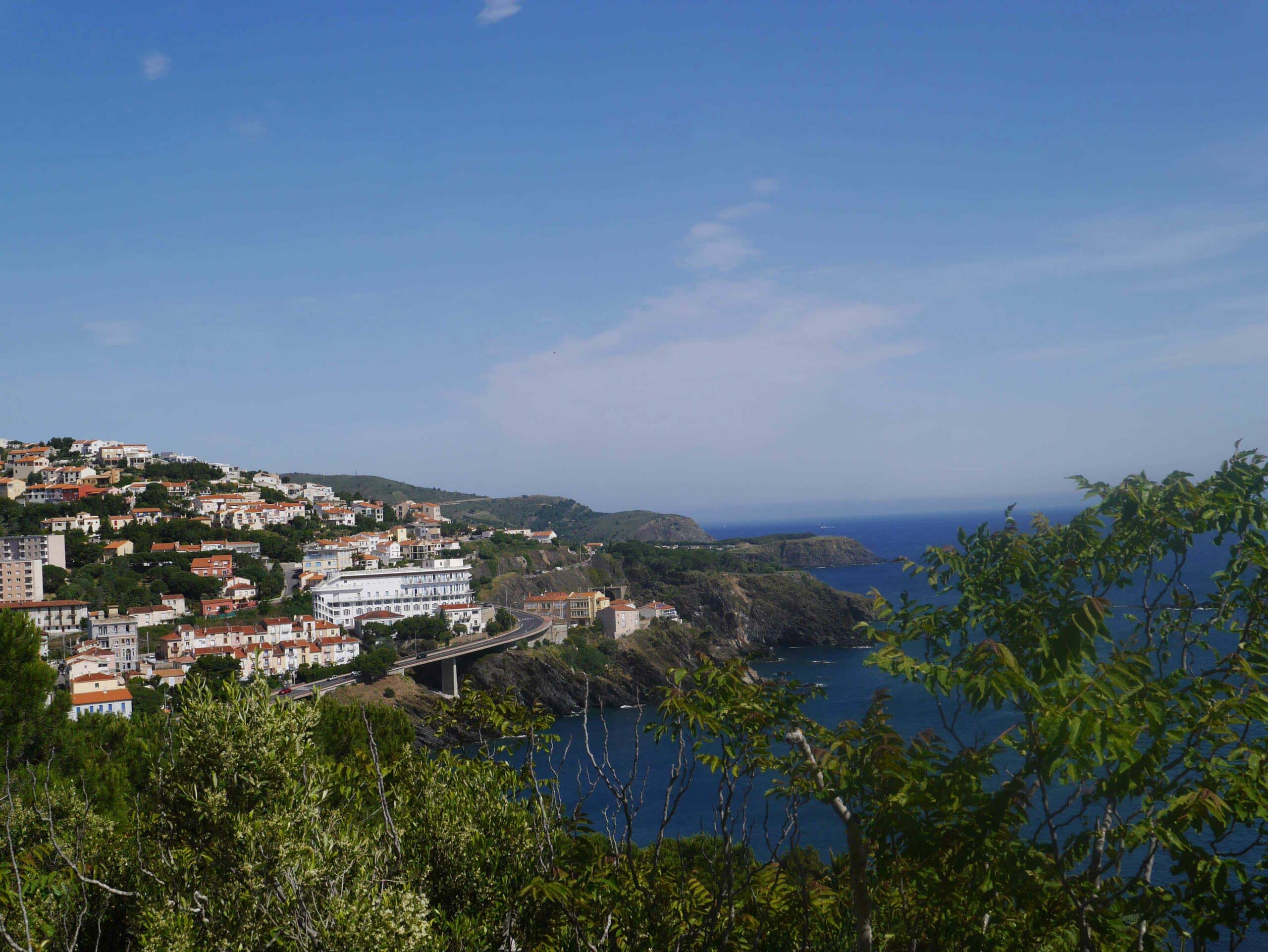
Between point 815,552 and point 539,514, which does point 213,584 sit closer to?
point 815,552

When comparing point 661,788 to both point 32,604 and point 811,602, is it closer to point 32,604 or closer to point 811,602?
point 32,604

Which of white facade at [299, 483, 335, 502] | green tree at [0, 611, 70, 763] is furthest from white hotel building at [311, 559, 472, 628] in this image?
green tree at [0, 611, 70, 763]

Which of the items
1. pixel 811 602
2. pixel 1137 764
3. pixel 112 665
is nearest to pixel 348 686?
Answer: pixel 112 665

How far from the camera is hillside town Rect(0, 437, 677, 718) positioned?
3778 centimetres

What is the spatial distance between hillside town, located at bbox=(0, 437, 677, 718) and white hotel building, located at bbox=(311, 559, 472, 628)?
10cm

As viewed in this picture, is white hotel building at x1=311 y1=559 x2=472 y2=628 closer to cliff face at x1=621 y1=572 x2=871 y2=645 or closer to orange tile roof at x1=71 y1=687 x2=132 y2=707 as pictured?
cliff face at x1=621 y1=572 x2=871 y2=645

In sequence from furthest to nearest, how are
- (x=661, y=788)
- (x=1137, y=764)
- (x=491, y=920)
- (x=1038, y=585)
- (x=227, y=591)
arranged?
1. (x=227, y=591)
2. (x=661, y=788)
3. (x=491, y=920)
4. (x=1038, y=585)
5. (x=1137, y=764)

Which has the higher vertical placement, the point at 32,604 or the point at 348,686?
the point at 32,604

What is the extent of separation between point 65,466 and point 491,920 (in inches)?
3162

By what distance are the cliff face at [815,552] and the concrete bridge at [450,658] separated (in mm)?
57612

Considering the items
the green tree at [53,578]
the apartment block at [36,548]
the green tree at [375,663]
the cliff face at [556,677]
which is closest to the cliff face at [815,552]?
the cliff face at [556,677]

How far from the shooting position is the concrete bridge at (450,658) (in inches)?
1495

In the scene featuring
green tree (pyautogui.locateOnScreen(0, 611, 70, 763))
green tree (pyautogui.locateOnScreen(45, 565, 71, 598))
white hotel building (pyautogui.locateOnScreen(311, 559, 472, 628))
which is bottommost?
white hotel building (pyautogui.locateOnScreen(311, 559, 472, 628))

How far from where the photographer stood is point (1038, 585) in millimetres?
3582
